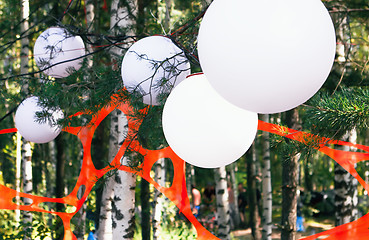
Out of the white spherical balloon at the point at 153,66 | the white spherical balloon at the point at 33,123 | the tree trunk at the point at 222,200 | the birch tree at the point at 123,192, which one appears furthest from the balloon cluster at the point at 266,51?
the tree trunk at the point at 222,200

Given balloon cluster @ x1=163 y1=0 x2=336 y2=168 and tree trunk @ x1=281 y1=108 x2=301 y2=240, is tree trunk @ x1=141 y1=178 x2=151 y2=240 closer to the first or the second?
tree trunk @ x1=281 y1=108 x2=301 y2=240

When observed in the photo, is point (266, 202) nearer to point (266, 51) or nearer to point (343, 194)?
point (343, 194)

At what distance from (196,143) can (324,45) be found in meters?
0.65

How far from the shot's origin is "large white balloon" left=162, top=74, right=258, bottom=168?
1757 mm

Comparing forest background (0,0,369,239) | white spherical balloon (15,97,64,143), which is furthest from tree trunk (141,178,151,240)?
white spherical balloon (15,97,64,143)

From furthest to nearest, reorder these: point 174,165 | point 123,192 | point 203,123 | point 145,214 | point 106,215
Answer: point 145,214, point 106,215, point 123,192, point 174,165, point 203,123

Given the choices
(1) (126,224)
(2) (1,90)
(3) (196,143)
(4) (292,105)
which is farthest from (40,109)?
(4) (292,105)

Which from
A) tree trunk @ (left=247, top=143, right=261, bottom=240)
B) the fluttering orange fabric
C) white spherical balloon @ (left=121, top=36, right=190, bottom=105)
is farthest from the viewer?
tree trunk @ (left=247, top=143, right=261, bottom=240)

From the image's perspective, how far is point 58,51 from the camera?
11.3 ft

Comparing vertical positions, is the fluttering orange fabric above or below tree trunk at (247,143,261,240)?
above

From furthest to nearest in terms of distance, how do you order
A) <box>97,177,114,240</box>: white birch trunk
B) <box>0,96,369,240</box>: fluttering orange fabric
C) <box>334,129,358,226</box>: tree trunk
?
<box>97,177,114,240</box>: white birch trunk, <box>334,129,358,226</box>: tree trunk, <box>0,96,369,240</box>: fluttering orange fabric

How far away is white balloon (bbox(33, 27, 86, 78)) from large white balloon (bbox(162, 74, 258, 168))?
1.85 meters

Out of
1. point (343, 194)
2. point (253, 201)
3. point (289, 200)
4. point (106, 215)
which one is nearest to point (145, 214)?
point (106, 215)

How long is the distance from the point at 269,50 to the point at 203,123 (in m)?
0.53
